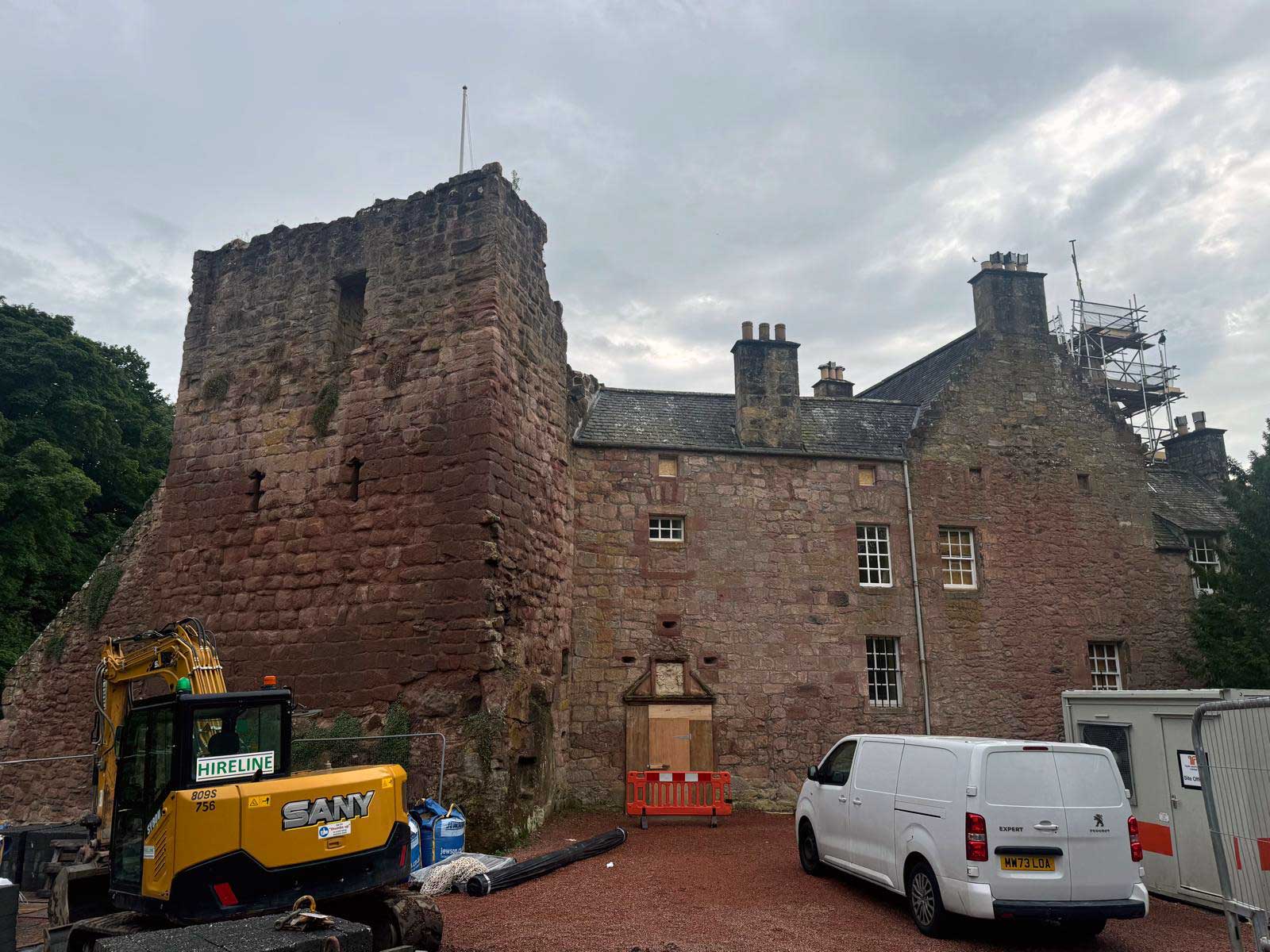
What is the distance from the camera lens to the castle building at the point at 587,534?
12000 millimetres

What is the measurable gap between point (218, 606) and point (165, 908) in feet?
25.2

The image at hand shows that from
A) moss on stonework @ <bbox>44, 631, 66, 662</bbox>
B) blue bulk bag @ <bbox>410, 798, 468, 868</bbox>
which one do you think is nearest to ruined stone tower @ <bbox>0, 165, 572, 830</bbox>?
moss on stonework @ <bbox>44, 631, 66, 662</bbox>

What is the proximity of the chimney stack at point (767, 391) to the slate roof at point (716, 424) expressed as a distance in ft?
0.87

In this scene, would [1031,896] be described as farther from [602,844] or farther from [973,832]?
[602,844]

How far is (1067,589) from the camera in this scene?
17.3 metres

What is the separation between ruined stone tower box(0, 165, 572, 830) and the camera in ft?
37.8

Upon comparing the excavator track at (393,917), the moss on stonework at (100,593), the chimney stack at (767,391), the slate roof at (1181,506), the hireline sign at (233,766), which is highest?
the chimney stack at (767,391)

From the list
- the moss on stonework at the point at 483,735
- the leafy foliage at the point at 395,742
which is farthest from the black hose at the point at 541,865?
the leafy foliage at the point at 395,742

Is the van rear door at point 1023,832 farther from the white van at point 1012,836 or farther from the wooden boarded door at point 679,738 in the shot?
the wooden boarded door at point 679,738

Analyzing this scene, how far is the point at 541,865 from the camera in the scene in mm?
9922

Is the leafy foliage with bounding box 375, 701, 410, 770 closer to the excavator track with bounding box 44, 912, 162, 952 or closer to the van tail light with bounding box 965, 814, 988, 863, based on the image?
the excavator track with bounding box 44, 912, 162, 952

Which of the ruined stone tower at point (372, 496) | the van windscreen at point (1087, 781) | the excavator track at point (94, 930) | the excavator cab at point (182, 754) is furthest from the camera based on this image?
the ruined stone tower at point (372, 496)

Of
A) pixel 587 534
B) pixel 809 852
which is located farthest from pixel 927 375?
pixel 809 852

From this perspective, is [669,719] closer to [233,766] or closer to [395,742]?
[395,742]
